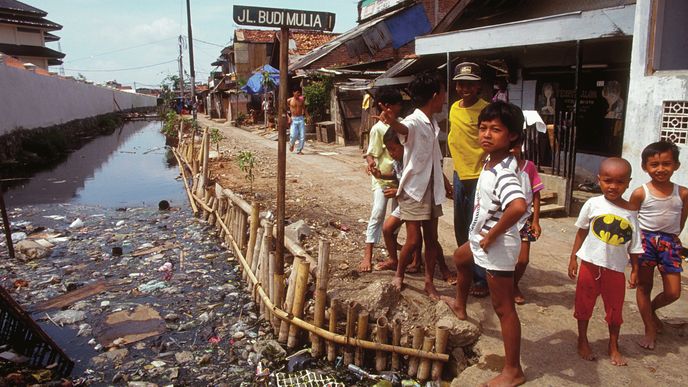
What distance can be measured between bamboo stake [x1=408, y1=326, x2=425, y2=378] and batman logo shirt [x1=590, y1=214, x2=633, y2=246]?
4.12 ft

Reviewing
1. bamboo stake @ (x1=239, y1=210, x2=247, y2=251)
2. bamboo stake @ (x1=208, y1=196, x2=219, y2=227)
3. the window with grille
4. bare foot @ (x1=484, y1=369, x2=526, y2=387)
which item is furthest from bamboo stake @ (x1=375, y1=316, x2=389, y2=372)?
bamboo stake @ (x1=208, y1=196, x2=219, y2=227)

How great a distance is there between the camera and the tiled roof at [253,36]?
33000 mm

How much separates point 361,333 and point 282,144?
4.86 feet

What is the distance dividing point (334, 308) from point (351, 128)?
12.0 meters

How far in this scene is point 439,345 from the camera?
3.08 meters

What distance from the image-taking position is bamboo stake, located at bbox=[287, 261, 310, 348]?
355 centimetres

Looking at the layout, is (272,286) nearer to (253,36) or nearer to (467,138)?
(467,138)

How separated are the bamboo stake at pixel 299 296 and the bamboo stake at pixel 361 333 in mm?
533

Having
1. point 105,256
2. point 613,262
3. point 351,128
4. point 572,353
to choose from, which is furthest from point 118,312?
point 351,128

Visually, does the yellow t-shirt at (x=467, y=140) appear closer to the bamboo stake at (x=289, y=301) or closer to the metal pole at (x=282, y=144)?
the metal pole at (x=282, y=144)

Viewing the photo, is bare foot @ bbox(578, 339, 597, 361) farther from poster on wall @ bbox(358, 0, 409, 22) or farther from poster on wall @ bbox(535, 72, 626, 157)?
poster on wall @ bbox(358, 0, 409, 22)

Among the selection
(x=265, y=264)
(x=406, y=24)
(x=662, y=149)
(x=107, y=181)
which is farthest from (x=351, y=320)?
(x=406, y=24)

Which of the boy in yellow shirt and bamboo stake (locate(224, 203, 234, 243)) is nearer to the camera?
the boy in yellow shirt

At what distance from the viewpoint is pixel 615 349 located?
2.88 metres
